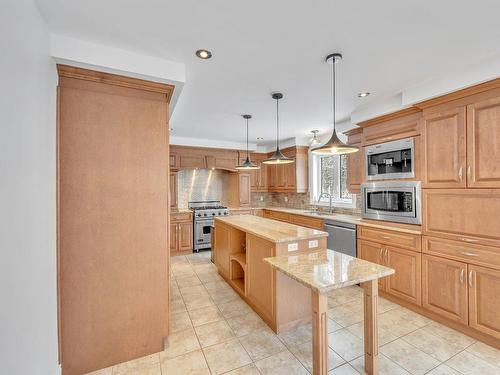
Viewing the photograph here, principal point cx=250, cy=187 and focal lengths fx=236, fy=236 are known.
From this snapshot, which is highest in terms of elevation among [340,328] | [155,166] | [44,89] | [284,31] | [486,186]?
[284,31]

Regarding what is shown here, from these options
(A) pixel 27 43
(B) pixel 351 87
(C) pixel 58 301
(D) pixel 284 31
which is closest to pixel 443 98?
(B) pixel 351 87

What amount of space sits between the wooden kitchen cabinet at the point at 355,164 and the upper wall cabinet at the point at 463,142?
1071mm

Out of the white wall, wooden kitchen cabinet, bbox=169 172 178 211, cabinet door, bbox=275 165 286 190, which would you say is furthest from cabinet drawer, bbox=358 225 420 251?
wooden kitchen cabinet, bbox=169 172 178 211

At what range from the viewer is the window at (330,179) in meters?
4.59

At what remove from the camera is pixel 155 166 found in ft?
6.84

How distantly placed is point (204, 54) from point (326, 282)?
1.94 m

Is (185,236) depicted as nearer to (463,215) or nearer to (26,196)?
(26,196)

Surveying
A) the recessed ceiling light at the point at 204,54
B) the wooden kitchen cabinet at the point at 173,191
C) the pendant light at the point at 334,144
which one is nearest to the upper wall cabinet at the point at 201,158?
the wooden kitchen cabinet at the point at 173,191

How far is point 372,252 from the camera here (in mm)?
3084

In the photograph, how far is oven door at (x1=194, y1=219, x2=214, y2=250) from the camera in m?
5.20

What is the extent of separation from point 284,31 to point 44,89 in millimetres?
1608

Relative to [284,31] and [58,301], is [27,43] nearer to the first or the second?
[284,31]

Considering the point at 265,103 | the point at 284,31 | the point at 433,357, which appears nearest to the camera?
the point at 284,31

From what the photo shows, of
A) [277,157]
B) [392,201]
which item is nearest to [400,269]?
[392,201]
